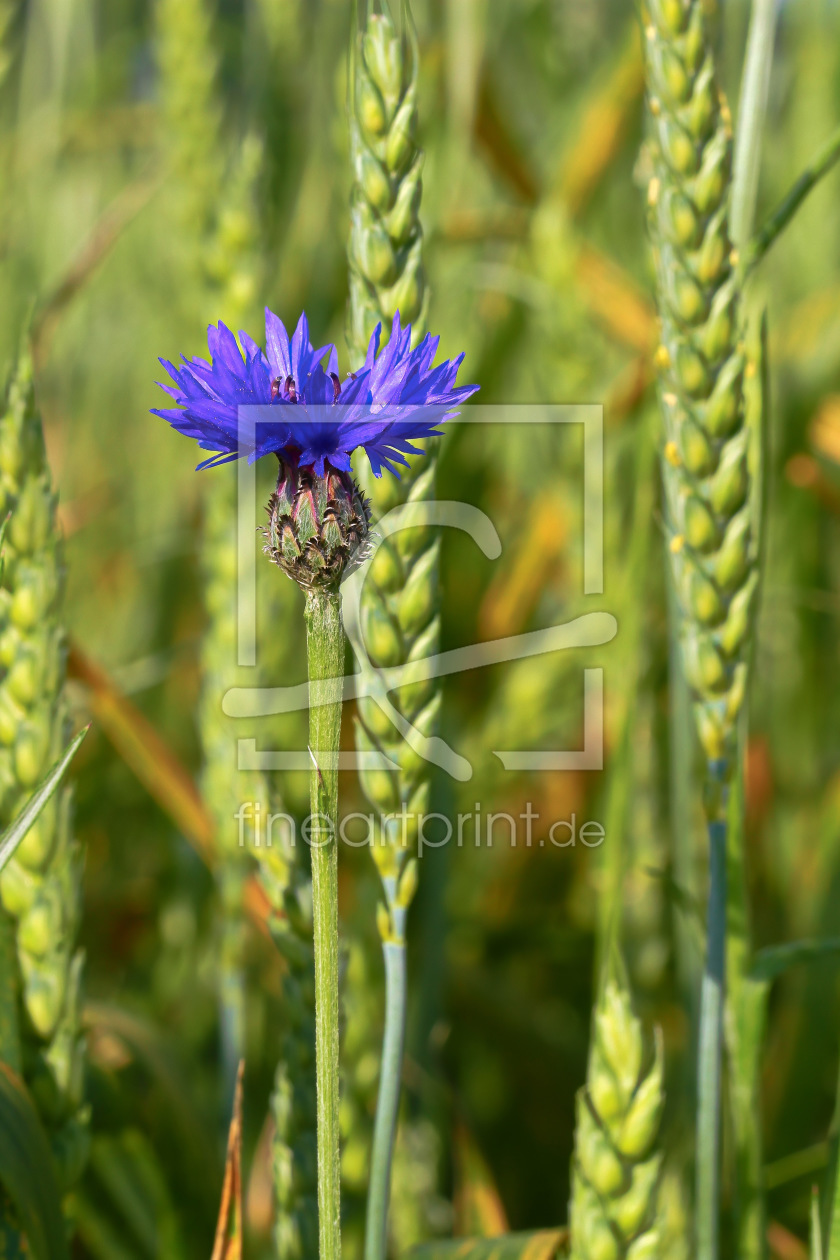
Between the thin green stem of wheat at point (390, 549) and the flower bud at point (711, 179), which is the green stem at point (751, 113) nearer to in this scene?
the flower bud at point (711, 179)

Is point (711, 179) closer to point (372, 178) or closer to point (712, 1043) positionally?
point (372, 178)

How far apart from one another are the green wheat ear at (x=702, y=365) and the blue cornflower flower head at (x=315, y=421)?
235 mm

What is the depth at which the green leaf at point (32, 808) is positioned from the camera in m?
0.57

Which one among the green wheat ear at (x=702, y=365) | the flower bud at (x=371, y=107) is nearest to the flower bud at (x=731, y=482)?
the green wheat ear at (x=702, y=365)

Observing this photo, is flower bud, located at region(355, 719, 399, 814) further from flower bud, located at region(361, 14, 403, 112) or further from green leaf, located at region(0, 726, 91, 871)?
flower bud, located at region(361, 14, 403, 112)

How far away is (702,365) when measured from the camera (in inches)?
29.0

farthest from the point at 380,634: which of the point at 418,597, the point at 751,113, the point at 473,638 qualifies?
the point at 473,638

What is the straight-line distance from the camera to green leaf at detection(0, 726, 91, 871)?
0.57 metres

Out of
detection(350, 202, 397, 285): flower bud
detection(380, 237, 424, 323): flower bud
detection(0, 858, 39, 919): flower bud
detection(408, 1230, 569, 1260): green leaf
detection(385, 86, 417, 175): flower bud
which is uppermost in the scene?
detection(385, 86, 417, 175): flower bud

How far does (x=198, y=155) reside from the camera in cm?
159

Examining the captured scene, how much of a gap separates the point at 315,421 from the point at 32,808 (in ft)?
0.81

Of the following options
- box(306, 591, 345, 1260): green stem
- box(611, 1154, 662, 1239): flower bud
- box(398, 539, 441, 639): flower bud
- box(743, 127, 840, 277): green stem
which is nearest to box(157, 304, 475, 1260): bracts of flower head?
box(306, 591, 345, 1260): green stem

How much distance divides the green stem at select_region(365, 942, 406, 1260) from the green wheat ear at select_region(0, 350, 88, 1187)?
23 centimetres

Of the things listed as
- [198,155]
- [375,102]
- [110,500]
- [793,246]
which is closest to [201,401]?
[375,102]
